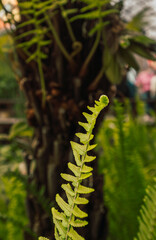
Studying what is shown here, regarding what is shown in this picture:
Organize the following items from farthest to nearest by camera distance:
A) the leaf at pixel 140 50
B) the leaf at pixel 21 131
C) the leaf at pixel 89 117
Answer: the leaf at pixel 21 131
the leaf at pixel 140 50
the leaf at pixel 89 117

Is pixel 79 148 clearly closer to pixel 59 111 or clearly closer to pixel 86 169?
pixel 86 169

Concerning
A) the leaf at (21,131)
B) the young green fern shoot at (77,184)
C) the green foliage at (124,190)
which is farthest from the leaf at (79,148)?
the leaf at (21,131)

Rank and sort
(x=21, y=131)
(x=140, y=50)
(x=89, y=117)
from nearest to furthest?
(x=89, y=117), (x=140, y=50), (x=21, y=131)

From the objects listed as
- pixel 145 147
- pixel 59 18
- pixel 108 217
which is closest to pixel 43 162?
pixel 108 217

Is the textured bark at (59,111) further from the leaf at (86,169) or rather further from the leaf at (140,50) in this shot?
the leaf at (86,169)

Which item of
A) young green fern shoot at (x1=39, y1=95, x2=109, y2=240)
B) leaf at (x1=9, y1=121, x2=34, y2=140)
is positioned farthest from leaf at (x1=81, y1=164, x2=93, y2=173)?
leaf at (x1=9, y1=121, x2=34, y2=140)

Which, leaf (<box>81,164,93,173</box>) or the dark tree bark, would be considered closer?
leaf (<box>81,164,93,173</box>)

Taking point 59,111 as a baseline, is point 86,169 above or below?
below

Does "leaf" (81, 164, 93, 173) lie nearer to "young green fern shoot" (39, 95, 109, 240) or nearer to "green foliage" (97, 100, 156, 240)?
"young green fern shoot" (39, 95, 109, 240)

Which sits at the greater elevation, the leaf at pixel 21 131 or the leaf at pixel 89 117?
the leaf at pixel 21 131

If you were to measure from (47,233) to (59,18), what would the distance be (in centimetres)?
41

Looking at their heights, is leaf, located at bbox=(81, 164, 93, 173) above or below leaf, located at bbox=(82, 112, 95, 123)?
below

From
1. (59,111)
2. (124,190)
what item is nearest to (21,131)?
(59,111)

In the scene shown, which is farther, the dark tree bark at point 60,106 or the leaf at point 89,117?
the dark tree bark at point 60,106
